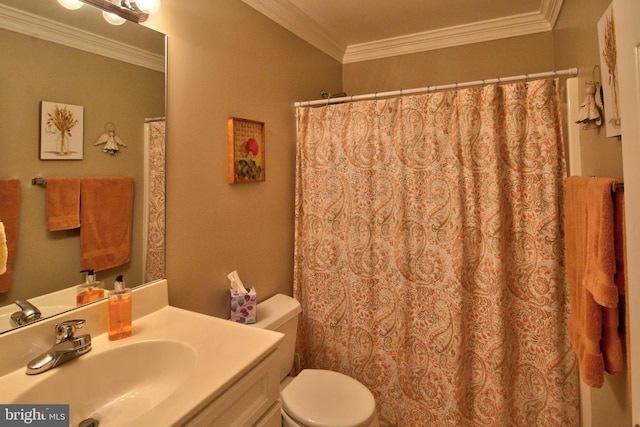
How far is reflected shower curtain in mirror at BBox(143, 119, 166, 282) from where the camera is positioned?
4.18 ft

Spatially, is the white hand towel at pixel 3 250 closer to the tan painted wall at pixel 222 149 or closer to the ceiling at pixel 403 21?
the tan painted wall at pixel 222 149

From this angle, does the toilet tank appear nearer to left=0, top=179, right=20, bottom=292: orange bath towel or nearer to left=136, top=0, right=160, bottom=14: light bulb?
left=0, top=179, right=20, bottom=292: orange bath towel

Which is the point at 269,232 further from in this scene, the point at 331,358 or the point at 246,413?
the point at 246,413

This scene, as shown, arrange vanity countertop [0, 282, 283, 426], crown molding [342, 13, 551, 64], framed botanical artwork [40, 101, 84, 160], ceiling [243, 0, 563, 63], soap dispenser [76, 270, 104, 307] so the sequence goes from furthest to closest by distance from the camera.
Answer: crown molding [342, 13, 551, 64] → ceiling [243, 0, 563, 63] → soap dispenser [76, 270, 104, 307] → framed botanical artwork [40, 101, 84, 160] → vanity countertop [0, 282, 283, 426]

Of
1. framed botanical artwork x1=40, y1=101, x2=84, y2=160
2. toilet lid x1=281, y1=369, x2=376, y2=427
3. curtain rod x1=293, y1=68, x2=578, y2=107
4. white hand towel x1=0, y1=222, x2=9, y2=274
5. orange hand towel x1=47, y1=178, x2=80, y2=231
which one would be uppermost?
curtain rod x1=293, y1=68, x2=578, y2=107

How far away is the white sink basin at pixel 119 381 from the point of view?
2.90ft

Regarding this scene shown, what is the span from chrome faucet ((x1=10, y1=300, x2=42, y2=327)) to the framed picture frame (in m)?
0.86

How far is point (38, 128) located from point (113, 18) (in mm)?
482

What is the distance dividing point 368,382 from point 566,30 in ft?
6.98

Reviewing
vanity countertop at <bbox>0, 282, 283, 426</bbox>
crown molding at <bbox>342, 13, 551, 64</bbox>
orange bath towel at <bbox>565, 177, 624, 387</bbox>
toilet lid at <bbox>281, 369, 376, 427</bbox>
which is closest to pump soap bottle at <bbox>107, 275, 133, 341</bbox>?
vanity countertop at <bbox>0, 282, 283, 426</bbox>

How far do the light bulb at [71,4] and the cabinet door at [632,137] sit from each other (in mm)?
1433

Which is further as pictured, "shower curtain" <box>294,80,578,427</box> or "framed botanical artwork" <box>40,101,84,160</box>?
"shower curtain" <box>294,80,578,427</box>

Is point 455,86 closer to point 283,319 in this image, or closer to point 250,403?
point 283,319

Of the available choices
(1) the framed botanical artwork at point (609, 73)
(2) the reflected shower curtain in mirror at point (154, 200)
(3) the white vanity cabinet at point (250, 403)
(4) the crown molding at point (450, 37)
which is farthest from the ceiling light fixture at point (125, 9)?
(4) the crown molding at point (450, 37)
